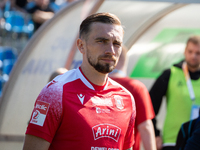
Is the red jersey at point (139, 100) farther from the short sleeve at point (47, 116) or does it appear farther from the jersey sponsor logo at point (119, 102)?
the short sleeve at point (47, 116)

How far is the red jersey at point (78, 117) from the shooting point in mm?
2213

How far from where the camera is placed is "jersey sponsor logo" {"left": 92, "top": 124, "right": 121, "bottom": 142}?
7.41ft

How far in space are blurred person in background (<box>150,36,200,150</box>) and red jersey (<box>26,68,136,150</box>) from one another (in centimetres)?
205

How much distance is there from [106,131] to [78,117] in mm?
189

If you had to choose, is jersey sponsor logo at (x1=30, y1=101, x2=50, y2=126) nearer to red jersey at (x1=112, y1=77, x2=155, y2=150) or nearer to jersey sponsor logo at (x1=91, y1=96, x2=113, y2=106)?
jersey sponsor logo at (x1=91, y1=96, x2=113, y2=106)

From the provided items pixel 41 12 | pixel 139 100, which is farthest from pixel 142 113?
pixel 41 12

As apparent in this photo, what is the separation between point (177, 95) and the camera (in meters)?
4.48

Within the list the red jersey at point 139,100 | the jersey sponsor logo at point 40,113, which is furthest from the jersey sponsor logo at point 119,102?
the red jersey at point 139,100

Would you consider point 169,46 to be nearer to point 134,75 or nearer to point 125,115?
point 134,75

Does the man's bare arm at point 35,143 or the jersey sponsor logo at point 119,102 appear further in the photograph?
the jersey sponsor logo at point 119,102

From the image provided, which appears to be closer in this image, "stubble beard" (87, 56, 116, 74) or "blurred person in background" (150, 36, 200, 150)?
"stubble beard" (87, 56, 116, 74)

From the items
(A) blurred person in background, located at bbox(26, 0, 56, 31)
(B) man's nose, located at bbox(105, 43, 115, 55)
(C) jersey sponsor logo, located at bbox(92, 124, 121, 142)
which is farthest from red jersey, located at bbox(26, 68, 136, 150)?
(A) blurred person in background, located at bbox(26, 0, 56, 31)

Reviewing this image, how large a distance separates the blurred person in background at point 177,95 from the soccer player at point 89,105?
195cm

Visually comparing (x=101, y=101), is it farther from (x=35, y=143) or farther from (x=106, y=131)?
(x=35, y=143)
